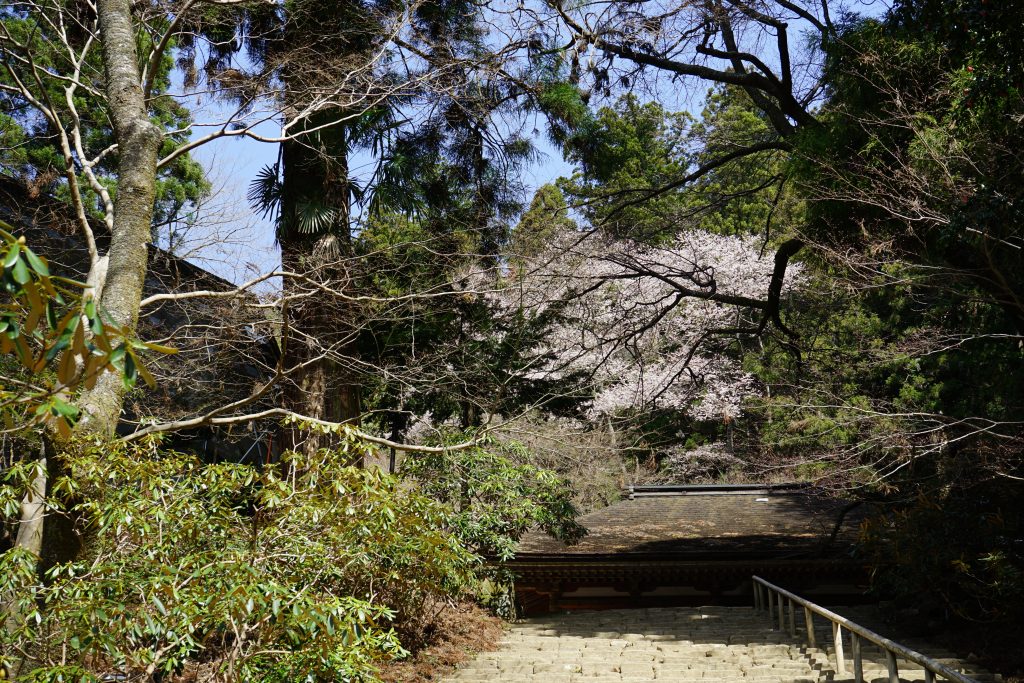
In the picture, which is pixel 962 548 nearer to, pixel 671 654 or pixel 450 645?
pixel 671 654

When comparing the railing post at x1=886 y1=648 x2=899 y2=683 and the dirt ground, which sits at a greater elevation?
the railing post at x1=886 y1=648 x2=899 y2=683

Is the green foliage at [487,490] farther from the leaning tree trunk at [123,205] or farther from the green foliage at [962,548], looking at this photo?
the leaning tree trunk at [123,205]

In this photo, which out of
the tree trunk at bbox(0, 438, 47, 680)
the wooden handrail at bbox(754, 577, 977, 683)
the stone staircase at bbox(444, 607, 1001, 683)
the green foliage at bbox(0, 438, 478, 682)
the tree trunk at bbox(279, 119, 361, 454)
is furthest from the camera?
the tree trunk at bbox(279, 119, 361, 454)

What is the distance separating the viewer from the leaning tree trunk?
6.22 m

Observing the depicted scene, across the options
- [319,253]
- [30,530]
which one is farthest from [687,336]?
[30,530]

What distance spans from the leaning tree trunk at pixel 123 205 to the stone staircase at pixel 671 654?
5183mm

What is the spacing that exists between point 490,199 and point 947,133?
7559 mm

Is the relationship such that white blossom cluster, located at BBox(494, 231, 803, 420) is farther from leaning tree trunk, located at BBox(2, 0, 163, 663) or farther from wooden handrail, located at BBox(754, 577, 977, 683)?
leaning tree trunk, located at BBox(2, 0, 163, 663)

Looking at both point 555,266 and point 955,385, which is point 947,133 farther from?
point 955,385

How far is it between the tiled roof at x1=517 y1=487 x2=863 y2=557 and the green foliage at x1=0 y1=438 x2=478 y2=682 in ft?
26.1

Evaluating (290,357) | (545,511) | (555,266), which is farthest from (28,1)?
(545,511)

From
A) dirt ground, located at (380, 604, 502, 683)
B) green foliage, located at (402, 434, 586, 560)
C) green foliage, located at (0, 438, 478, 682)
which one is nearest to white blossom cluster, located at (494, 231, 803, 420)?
green foliage, located at (402, 434, 586, 560)

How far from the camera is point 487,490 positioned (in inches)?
470

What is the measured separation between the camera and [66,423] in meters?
2.66
